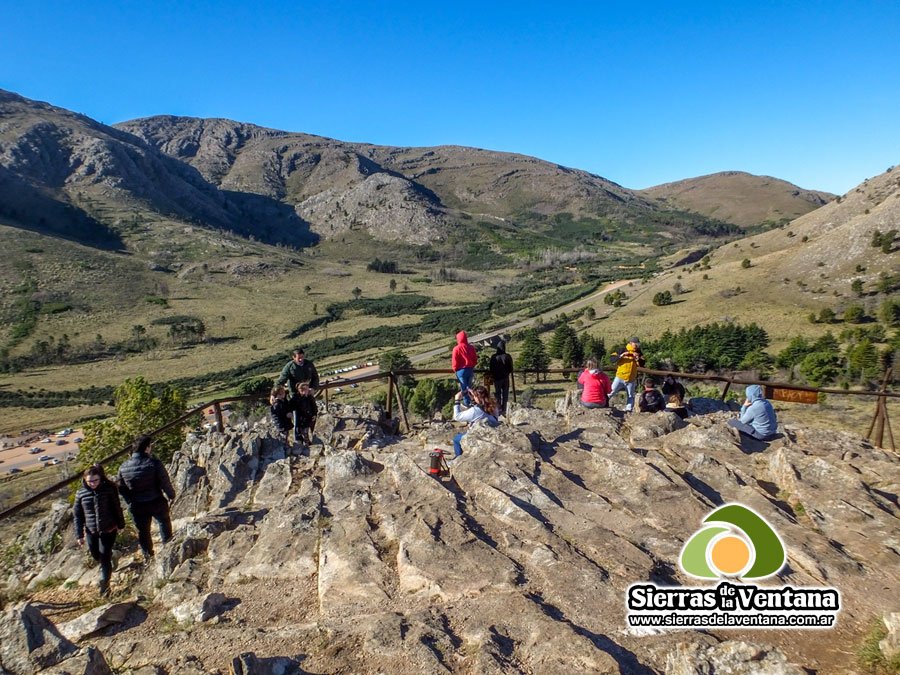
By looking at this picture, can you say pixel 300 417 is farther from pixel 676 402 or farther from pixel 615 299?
pixel 615 299

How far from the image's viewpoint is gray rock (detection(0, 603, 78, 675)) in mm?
4809

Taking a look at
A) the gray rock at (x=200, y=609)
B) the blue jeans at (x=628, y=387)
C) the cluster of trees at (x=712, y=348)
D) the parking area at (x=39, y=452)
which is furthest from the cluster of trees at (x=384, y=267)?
the gray rock at (x=200, y=609)

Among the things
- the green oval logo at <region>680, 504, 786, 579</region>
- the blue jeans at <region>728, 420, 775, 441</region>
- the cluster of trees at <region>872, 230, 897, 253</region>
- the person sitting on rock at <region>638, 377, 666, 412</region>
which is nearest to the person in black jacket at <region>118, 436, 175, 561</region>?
the green oval logo at <region>680, 504, 786, 579</region>

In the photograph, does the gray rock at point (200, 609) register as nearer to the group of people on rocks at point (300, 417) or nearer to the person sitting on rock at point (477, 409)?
the group of people on rocks at point (300, 417)

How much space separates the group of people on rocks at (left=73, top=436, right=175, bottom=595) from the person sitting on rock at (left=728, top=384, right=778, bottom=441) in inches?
395

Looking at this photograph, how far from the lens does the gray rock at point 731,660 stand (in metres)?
4.14

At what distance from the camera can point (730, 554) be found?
5.84 m

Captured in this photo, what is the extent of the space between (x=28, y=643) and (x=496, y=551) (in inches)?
193

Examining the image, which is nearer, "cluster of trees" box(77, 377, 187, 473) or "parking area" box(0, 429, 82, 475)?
"cluster of trees" box(77, 377, 187, 473)

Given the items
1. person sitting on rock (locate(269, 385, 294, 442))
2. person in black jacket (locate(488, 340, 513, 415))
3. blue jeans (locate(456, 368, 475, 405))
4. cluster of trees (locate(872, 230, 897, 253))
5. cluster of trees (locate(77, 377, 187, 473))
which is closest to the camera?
person sitting on rock (locate(269, 385, 294, 442))

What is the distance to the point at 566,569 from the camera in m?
5.62

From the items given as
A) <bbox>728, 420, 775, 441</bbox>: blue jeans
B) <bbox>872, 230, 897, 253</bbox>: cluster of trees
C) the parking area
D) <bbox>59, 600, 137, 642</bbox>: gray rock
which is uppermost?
<bbox>872, 230, 897, 253</bbox>: cluster of trees

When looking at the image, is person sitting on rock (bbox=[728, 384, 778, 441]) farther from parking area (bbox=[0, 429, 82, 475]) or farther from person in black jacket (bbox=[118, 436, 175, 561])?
parking area (bbox=[0, 429, 82, 475])

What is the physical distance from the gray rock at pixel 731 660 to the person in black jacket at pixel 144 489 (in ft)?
23.8
